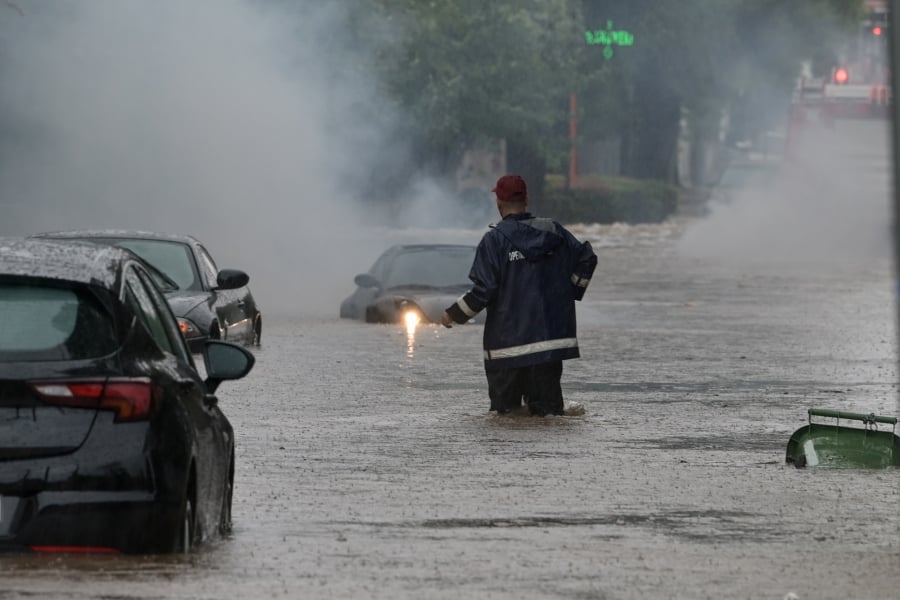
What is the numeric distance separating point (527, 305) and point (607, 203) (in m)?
43.7

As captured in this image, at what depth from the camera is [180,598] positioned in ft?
22.6

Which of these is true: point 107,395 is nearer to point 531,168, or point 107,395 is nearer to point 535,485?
point 535,485

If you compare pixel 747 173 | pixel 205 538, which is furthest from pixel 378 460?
pixel 747 173

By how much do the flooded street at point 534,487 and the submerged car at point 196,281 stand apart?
1.57 feet

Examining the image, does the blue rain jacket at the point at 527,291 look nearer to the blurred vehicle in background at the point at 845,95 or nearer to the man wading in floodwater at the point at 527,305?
the man wading in floodwater at the point at 527,305

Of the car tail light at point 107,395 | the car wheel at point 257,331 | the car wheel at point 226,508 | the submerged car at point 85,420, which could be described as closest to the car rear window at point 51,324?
the submerged car at point 85,420

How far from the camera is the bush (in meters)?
56.1

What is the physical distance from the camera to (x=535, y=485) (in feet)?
34.0

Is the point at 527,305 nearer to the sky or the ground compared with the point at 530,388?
nearer to the sky

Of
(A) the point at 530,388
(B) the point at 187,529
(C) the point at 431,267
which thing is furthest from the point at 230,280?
(B) the point at 187,529

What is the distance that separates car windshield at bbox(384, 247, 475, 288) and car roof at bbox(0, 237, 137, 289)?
1623cm

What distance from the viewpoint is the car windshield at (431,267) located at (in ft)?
78.9

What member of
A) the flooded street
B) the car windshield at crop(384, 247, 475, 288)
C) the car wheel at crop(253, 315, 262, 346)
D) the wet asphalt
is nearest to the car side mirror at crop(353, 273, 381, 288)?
the car windshield at crop(384, 247, 475, 288)

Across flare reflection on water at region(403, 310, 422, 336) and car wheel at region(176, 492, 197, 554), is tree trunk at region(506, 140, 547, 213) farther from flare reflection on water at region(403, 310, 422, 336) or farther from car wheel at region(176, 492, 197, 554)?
car wheel at region(176, 492, 197, 554)
